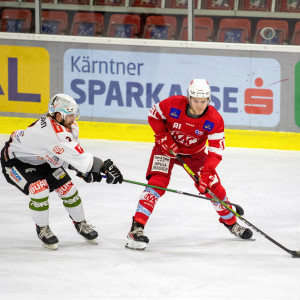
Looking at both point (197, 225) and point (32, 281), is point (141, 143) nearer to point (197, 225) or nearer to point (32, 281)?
point (197, 225)

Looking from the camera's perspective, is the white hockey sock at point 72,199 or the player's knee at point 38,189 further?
the white hockey sock at point 72,199

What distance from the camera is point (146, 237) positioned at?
477 centimetres

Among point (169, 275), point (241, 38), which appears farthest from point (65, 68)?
point (169, 275)

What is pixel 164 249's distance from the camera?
15.8ft

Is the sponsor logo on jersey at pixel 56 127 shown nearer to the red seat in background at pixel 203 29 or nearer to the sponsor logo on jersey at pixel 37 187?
the sponsor logo on jersey at pixel 37 187

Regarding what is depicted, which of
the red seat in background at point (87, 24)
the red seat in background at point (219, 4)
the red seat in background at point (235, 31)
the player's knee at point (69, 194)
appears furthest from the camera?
the red seat in background at point (87, 24)

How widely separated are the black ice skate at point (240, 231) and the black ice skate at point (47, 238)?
1081 millimetres

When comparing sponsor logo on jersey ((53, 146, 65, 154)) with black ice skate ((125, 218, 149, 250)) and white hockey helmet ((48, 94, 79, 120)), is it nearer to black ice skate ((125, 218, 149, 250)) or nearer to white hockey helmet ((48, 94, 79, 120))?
white hockey helmet ((48, 94, 79, 120))

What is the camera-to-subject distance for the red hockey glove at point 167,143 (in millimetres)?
4887

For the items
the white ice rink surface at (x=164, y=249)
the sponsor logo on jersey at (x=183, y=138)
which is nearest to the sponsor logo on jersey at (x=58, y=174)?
the white ice rink surface at (x=164, y=249)

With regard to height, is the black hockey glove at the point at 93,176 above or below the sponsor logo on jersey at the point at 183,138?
below

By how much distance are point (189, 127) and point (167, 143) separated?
16cm

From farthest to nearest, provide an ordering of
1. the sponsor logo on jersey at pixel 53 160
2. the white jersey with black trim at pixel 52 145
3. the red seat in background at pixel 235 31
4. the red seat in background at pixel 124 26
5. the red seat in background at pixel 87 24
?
the red seat in background at pixel 87 24 → the red seat in background at pixel 124 26 → the red seat in background at pixel 235 31 → the sponsor logo on jersey at pixel 53 160 → the white jersey with black trim at pixel 52 145

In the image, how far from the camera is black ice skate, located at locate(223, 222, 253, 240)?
5.03 m
